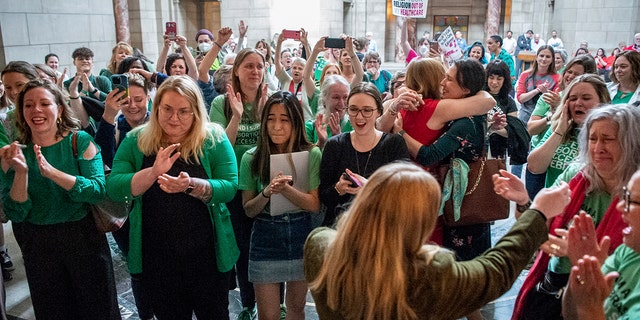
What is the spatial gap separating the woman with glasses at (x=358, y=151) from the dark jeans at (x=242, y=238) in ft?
2.59

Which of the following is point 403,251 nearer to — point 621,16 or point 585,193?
→ point 585,193

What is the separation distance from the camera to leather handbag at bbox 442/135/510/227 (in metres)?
3.17

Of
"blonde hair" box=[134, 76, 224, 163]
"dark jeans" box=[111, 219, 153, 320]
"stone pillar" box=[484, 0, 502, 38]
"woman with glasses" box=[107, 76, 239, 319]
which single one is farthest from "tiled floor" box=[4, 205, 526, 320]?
"stone pillar" box=[484, 0, 502, 38]

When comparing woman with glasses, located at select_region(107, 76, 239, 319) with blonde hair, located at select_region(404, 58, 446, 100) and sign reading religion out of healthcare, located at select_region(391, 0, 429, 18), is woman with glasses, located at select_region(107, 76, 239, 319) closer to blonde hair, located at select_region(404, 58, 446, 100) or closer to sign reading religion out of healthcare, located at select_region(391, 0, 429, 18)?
blonde hair, located at select_region(404, 58, 446, 100)

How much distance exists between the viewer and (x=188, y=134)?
2.93 m

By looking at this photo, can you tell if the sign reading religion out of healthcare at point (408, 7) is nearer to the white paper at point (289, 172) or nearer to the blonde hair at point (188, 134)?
the white paper at point (289, 172)

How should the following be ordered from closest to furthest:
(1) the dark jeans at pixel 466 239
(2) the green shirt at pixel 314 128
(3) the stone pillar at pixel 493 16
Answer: (1) the dark jeans at pixel 466 239, (2) the green shirt at pixel 314 128, (3) the stone pillar at pixel 493 16

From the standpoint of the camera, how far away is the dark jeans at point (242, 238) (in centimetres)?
360

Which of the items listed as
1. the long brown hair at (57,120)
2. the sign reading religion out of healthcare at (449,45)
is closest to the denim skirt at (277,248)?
the long brown hair at (57,120)

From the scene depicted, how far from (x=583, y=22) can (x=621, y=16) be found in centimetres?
129

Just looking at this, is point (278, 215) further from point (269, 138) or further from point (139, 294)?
point (139, 294)

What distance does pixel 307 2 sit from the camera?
1742cm

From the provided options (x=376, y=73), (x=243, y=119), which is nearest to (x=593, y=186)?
(x=243, y=119)

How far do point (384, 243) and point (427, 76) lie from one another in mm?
1938
